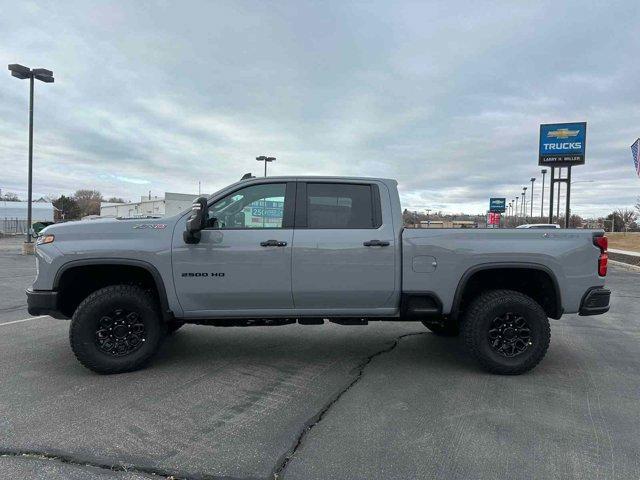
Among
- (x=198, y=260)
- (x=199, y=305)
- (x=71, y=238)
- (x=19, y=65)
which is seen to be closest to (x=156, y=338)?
(x=199, y=305)

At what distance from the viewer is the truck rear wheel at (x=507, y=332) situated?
4625 mm

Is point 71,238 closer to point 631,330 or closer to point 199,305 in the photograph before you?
point 199,305

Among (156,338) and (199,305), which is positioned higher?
(199,305)

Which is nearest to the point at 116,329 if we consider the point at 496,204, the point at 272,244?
the point at 272,244

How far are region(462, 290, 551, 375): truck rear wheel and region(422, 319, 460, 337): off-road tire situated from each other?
1074 mm

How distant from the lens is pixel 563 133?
94.0 ft

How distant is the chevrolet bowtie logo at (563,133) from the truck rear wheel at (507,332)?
2804cm

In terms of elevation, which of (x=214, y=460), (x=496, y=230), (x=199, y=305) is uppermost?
(x=496, y=230)

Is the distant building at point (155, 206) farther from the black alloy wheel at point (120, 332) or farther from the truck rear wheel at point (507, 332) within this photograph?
the truck rear wheel at point (507, 332)

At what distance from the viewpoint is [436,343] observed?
236 inches

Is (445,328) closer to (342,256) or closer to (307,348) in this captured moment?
(307,348)

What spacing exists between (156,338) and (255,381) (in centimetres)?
111

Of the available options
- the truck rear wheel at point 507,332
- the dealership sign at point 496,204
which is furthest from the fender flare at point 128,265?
the dealership sign at point 496,204

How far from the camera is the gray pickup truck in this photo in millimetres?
4520
